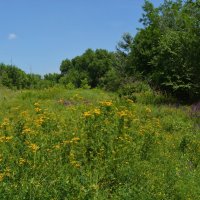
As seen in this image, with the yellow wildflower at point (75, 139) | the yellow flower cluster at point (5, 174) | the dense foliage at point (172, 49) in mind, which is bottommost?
the yellow flower cluster at point (5, 174)

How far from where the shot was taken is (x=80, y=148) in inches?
269

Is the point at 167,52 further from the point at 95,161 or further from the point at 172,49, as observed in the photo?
the point at 95,161

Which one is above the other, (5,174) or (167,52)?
(167,52)

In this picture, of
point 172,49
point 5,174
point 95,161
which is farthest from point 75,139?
point 172,49

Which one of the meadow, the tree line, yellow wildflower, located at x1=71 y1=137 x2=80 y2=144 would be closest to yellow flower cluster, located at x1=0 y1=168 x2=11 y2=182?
the meadow

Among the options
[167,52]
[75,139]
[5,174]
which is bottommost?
[5,174]

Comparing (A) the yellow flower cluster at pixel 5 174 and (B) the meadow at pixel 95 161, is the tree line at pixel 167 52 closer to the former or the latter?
(B) the meadow at pixel 95 161

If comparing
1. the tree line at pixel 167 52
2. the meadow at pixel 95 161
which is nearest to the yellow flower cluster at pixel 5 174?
the meadow at pixel 95 161

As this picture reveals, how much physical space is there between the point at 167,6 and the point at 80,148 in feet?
62.6

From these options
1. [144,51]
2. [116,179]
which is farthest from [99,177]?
[144,51]

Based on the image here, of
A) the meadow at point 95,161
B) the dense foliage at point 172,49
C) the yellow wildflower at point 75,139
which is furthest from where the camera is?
the dense foliage at point 172,49

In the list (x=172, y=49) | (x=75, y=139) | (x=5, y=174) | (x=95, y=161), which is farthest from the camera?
(x=172, y=49)

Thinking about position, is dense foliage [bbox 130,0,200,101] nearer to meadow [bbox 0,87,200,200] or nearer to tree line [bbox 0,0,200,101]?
tree line [bbox 0,0,200,101]

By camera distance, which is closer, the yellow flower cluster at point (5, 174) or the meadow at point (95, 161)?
the meadow at point (95, 161)
